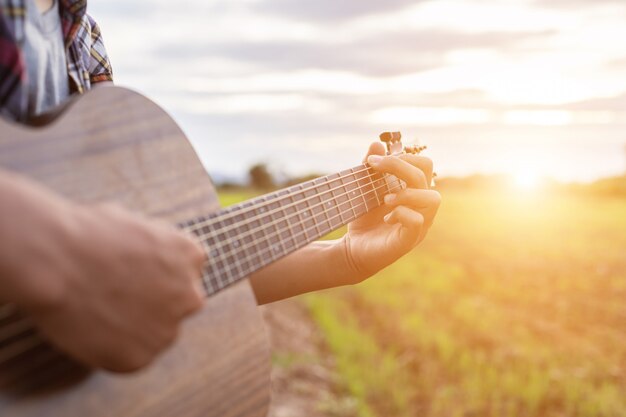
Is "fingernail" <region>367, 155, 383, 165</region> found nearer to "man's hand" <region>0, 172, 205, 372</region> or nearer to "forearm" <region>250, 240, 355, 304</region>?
"forearm" <region>250, 240, 355, 304</region>

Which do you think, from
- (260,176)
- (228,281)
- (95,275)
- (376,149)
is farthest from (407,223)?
(260,176)

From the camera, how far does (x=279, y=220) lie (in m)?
1.78

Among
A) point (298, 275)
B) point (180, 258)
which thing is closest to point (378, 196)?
point (298, 275)

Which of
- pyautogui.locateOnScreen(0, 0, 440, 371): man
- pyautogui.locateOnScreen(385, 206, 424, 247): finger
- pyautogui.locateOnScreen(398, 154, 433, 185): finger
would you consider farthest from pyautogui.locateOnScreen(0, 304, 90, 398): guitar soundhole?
pyautogui.locateOnScreen(398, 154, 433, 185): finger

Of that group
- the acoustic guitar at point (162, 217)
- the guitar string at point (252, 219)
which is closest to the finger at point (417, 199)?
the guitar string at point (252, 219)

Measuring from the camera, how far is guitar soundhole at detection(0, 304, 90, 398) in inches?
49.3

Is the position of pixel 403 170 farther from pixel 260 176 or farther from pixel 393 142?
pixel 260 176

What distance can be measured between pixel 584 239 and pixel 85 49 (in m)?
12.9

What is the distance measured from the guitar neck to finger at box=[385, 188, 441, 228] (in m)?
0.06

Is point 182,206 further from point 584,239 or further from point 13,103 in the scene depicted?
point 584,239

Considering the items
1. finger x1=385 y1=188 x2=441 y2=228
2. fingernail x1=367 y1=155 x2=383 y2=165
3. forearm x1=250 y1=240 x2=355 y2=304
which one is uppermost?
fingernail x1=367 y1=155 x2=383 y2=165

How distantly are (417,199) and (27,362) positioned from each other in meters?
1.25

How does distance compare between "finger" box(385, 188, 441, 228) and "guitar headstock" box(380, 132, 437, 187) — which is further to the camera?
"guitar headstock" box(380, 132, 437, 187)

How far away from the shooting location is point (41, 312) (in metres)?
1.09
